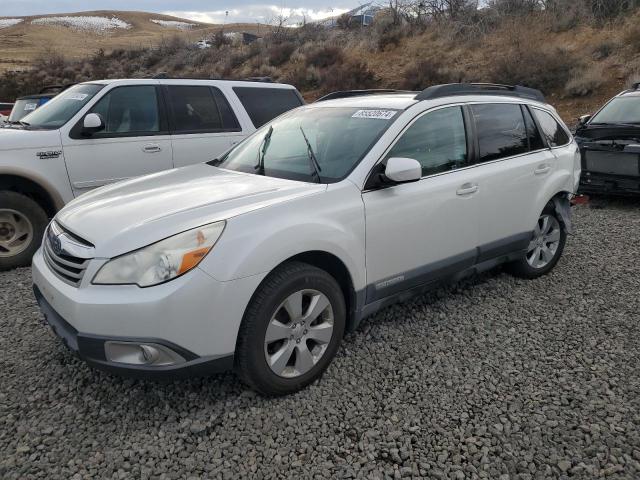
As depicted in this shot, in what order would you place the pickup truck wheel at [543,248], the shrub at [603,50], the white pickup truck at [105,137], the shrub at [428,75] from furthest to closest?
the shrub at [428,75], the shrub at [603,50], the white pickup truck at [105,137], the pickup truck wheel at [543,248]

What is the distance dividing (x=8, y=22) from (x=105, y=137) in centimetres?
9193

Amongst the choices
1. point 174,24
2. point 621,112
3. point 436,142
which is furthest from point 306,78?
point 174,24

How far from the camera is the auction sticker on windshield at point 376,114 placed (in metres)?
3.56

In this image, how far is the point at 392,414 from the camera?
2.85 meters

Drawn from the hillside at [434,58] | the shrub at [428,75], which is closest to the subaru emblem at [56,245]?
the hillside at [434,58]

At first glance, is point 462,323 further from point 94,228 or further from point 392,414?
point 94,228

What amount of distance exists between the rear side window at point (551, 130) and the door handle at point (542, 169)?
0.29 meters

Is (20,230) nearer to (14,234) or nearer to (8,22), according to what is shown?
(14,234)

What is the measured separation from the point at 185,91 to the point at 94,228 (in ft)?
12.0

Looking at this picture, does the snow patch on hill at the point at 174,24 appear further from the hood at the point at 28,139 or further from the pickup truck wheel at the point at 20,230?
the pickup truck wheel at the point at 20,230

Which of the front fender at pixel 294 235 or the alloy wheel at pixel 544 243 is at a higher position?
the front fender at pixel 294 235

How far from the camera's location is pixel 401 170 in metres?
3.15

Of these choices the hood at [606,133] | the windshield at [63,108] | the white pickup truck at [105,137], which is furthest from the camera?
the hood at [606,133]

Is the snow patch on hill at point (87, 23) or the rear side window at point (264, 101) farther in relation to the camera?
the snow patch on hill at point (87, 23)
